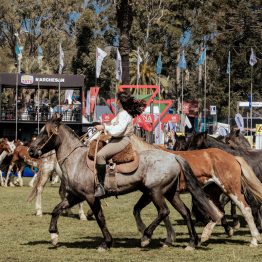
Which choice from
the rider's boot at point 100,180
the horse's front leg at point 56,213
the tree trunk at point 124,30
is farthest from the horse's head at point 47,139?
the tree trunk at point 124,30

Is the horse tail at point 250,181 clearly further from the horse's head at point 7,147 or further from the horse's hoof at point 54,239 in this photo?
the horse's head at point 7,147

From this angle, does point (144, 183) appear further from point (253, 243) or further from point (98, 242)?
point (253, 243)

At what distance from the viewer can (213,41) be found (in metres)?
61.2

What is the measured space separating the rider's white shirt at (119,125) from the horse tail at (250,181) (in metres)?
2.46

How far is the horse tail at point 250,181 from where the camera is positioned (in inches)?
488

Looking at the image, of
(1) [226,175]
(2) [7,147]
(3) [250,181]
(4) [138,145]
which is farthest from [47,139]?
(2) [7,147]

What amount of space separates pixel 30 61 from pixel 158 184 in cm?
5958

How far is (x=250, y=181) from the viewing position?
12422 mm

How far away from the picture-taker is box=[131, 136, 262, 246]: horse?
12297 mm

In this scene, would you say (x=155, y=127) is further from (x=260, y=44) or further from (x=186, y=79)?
(x=186, y=79)

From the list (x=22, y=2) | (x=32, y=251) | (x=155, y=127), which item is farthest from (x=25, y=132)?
(x=32, y=251)

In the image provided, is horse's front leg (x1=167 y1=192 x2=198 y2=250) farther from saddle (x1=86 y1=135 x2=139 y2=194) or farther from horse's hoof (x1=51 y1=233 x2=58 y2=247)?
horse's hoof (x1=51 y1=233 x2=58 y2=247)

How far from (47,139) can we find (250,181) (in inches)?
146

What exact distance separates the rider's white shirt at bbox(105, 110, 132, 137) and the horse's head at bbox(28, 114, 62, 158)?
117 cm
